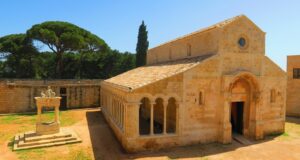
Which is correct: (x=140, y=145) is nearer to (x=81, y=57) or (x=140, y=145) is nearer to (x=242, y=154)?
(x=242, y=154)

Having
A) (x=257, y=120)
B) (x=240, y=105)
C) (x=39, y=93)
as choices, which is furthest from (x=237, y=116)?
(x=39, y=93)

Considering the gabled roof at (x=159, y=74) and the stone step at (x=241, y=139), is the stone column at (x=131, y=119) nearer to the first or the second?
the gabled roof at (x=159, y=74)

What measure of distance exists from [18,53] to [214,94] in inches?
1376

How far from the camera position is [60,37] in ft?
119

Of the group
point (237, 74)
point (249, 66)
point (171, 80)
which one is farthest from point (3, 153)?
point (249, 66)

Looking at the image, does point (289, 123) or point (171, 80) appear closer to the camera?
point (171, 80)

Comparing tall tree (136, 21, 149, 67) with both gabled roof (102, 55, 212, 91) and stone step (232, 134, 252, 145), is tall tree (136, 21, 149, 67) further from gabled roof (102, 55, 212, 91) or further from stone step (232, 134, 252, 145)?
stone step (232, 134, 252, 145)

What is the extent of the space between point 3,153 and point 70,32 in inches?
1068

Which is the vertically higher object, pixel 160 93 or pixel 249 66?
pixel 249 66

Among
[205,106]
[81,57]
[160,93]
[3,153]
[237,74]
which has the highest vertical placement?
[81,57]

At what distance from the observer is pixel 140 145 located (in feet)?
46.9

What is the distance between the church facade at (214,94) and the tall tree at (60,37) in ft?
78.3

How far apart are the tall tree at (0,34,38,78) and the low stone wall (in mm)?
9247

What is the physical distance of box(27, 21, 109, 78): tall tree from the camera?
116 ft
